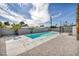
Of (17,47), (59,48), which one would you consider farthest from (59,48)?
(17,47)

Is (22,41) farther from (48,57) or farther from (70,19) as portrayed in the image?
(70,19)

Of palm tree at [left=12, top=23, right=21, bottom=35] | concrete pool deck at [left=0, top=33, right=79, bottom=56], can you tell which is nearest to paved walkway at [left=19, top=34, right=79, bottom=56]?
concrete pool deck at [left=0, top=33, right=79, bottom=56]

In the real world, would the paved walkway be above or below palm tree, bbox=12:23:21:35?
below

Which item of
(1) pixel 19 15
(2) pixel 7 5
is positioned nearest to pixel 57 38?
(1) pixel 19 15

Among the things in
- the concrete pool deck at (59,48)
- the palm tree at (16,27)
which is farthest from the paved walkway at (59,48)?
the palm tree at (16,27)

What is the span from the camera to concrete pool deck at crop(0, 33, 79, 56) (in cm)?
221

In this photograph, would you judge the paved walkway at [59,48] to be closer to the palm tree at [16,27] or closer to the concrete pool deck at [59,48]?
the concrete pool deck at [59,48]

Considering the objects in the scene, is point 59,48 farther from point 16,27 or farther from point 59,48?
point 16,27

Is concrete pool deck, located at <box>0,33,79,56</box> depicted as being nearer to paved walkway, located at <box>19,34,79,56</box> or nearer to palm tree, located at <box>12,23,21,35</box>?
paved walkway, located at <box>19,34,79,56</box>

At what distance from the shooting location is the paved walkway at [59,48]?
2.21 metres

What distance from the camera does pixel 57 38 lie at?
222cm

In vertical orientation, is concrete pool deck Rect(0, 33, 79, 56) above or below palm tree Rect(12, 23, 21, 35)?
below

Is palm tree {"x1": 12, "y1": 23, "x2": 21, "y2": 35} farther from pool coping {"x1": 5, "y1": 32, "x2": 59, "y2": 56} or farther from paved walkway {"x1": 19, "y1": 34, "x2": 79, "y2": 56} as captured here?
paved walkway {"x1": 19, "y1": 34, "x2": 79, "y2": 56}

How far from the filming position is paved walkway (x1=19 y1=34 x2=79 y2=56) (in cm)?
221
